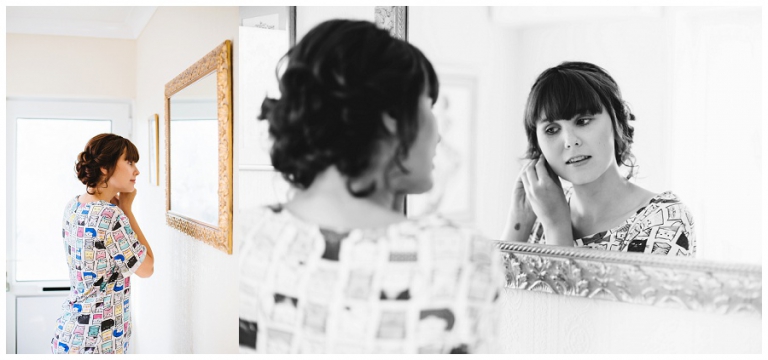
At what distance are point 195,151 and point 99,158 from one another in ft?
1.31

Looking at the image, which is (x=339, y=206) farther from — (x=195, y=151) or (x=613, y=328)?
(x=195, y=151)

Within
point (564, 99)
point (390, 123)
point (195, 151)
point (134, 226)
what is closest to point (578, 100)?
point (564, 99)

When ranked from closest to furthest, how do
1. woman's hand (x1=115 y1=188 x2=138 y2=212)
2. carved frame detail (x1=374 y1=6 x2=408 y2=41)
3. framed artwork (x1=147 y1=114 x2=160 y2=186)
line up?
carved frame detail (x1=374 y1=6 x2=408 y2=41) < woman's hand (x1=115 y1=188 x2=138 y2=212) < framed artwork (x1=147 y1=114 x2=160 y2=186)

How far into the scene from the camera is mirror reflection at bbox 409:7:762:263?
99 centimetres

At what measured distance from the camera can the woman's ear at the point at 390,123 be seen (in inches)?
39.9

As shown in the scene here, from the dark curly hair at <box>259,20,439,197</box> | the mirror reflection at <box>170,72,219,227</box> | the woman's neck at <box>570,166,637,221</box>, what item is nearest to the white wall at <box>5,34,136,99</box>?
the mirror reflection at <box>170,72,219,227</box>

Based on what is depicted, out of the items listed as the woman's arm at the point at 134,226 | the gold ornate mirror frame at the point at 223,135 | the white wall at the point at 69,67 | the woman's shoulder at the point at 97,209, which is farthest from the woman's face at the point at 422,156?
the white wall at the point at 69,67

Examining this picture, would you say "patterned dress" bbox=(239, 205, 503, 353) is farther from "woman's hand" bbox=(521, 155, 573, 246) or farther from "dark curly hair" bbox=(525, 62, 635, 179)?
"dark curly hair" bbox=(525, 62, 635, 179)

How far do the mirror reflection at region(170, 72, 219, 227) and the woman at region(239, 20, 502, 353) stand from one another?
97cm

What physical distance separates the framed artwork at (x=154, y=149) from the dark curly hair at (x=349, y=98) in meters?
2.08

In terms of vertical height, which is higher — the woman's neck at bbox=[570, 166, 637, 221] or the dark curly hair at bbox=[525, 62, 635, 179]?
the dark curly hair at bbox=[525, 62, 635, 179]

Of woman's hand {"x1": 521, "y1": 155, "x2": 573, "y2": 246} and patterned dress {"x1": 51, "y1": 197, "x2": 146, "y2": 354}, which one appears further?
patterned dress {"x1": 51, "y1": 197, "x2": 146, "y2": 354}

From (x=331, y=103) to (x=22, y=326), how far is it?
3313 millimetres

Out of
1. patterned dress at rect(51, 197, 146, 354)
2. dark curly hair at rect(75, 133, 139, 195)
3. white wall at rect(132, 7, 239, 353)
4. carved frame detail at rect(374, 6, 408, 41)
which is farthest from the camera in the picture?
dark curly hair at rect(75, 133, 139, 195)
